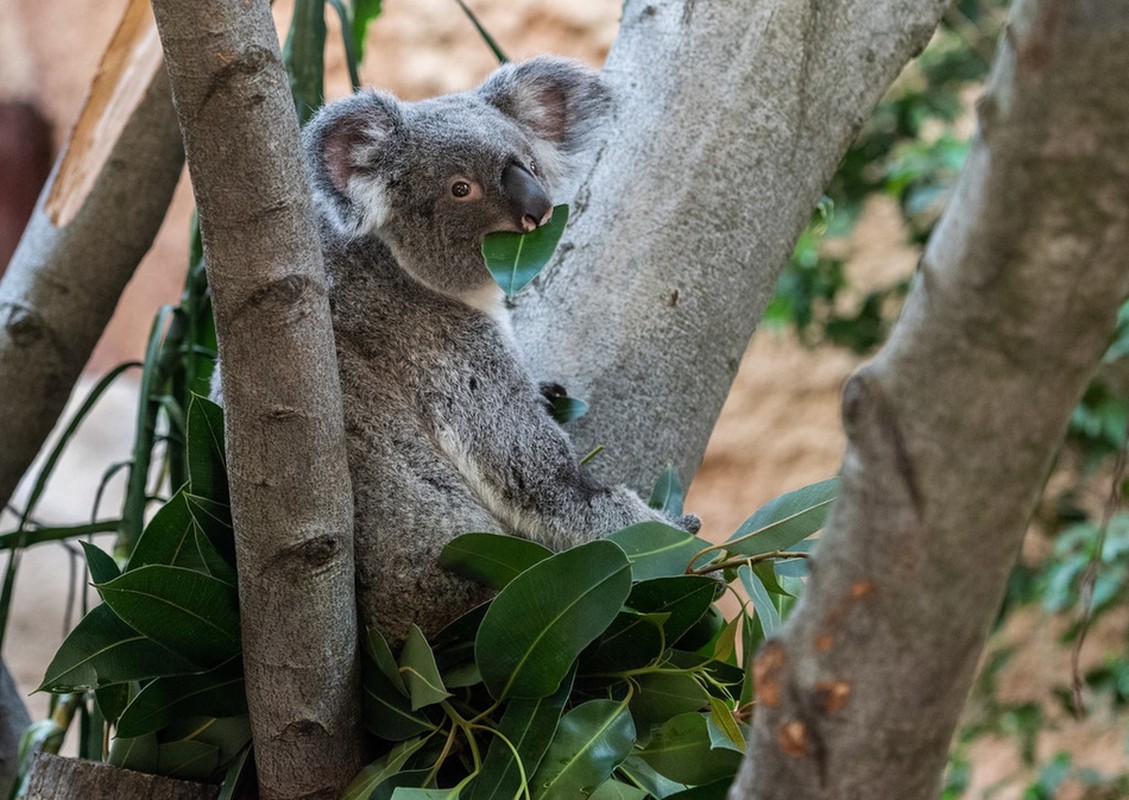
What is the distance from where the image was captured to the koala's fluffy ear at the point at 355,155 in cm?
182

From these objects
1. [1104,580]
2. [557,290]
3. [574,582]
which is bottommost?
[1104,580]

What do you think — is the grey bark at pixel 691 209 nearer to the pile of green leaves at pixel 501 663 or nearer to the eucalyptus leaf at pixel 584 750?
the pile of green leaves at pixel 501 663

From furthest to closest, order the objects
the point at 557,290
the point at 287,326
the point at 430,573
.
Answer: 1. the point at 557,290
2. the point at 430,573
3. the point at 287,326

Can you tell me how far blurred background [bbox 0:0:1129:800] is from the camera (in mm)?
3861

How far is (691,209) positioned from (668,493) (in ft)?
1.65

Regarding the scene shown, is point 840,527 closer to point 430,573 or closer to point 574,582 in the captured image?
point 574,582

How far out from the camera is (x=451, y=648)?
1537 millimetres

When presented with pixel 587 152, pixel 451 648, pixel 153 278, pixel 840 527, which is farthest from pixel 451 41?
pixel 840 527

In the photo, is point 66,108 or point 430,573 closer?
point 430,573

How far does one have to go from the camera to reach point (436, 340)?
1.81m

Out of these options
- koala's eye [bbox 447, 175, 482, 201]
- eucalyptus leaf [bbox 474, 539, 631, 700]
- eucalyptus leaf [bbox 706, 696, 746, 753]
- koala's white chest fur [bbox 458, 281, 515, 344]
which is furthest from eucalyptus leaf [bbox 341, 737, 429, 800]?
koala's eye [bbox 447, 175, 482, 201]

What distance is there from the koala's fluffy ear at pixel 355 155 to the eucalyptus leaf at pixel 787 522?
2.63 ft

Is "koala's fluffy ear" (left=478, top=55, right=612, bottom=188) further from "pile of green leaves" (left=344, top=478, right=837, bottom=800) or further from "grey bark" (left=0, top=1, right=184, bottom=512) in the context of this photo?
"pile of green leaves" (left=344, top=478, right=837, bottom=800)

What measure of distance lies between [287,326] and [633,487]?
92cm
